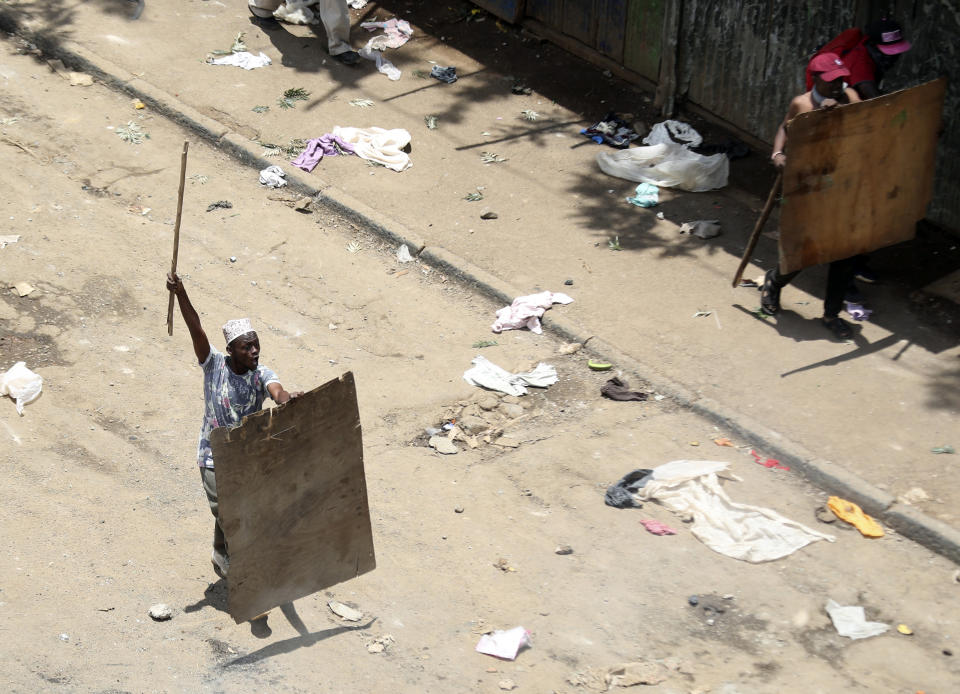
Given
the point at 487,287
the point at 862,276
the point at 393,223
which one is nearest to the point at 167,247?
the point at 393,223

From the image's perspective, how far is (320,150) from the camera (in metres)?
9.52

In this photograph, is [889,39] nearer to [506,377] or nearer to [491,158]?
[506,377]

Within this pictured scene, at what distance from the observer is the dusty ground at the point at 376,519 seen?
4996mm

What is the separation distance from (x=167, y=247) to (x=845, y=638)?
18.2 feet

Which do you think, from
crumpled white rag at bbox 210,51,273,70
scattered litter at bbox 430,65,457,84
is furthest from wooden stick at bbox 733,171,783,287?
crumpled white rag at bbox 210,51,273,70

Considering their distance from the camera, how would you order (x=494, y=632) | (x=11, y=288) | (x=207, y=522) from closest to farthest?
1. (x=494, y=632)
2. (x=207, y=522)
3. (x=11, y=288)

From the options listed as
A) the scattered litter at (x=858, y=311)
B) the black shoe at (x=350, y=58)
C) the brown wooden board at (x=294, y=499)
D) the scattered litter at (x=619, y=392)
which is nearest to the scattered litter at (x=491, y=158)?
the black shoe at (x=350, y=58)

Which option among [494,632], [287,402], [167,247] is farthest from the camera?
[167,247]

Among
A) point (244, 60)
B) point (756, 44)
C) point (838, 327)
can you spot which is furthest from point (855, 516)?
point (244, 60)

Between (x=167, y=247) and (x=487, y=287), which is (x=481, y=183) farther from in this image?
(x=167, y=247)

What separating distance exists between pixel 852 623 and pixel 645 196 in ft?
14.9

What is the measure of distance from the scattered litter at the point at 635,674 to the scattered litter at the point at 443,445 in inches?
76.0

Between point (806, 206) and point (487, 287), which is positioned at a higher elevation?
point (806, 206)

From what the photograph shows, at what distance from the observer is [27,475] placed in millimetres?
6031
